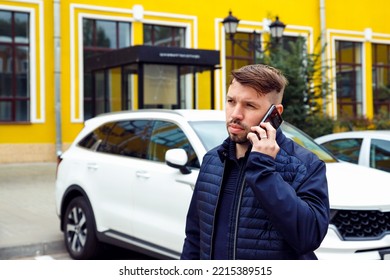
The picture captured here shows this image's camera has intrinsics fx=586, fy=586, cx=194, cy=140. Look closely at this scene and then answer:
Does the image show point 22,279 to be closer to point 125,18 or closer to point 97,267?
point 97,267

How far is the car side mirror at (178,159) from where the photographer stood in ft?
16.0

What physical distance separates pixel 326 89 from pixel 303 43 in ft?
4.36

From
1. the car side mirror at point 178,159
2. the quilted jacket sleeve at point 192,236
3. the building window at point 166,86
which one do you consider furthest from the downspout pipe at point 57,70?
the quilted jacket sleeve at point 192,236

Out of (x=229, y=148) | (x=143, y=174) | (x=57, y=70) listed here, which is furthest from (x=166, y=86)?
(x=229, y=148)

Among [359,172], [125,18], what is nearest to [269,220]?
[359,172]

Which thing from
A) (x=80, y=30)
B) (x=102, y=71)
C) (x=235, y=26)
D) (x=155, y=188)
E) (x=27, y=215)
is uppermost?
(x=80, y=30)

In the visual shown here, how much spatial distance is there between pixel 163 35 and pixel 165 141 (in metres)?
13.6

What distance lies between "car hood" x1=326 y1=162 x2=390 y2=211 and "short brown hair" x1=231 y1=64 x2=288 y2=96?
2.63 meters

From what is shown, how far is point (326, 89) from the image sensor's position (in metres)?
15.1

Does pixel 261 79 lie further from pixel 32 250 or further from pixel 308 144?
pixel 32 250

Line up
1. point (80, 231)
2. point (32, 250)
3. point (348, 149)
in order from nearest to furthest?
point (80, 231)
point (32, 250)
point (348, 149)

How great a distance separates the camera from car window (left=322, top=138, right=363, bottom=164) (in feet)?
24.3

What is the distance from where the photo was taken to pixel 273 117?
1928 mm

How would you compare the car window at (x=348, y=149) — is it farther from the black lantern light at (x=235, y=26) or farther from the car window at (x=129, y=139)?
the black lantern light at (x=235, y=26)
